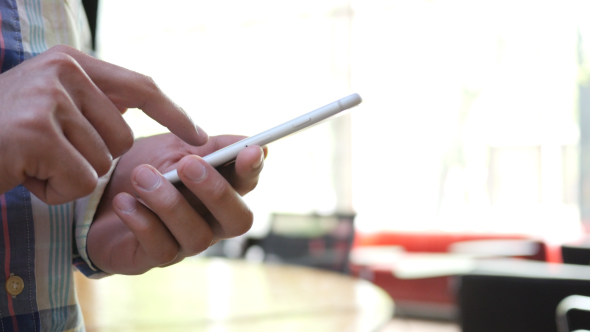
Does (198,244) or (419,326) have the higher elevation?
(198,244)

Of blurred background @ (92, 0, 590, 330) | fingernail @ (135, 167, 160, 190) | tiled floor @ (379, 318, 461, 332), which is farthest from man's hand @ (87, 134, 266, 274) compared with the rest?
blurred background @ (92, 0, 590, 330)

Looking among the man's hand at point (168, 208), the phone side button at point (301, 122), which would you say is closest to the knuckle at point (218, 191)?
the man's hand at point (168, 208)

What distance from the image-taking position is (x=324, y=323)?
103cm

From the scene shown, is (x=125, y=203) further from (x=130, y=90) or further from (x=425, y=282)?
(x=425, y=282)

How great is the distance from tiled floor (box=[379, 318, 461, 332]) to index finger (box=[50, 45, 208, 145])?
3.21 meters

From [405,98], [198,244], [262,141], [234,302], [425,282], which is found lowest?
[425,282]

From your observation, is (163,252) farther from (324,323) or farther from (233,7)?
(233,7)

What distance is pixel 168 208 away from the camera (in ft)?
1.59

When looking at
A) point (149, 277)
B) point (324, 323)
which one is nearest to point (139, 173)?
point (324, 323)

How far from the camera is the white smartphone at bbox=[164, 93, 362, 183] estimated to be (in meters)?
0.51

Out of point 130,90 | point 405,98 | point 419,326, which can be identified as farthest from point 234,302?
point 405,98

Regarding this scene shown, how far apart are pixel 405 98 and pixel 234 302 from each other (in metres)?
3.69

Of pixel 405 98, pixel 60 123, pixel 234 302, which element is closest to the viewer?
pixel 60 123

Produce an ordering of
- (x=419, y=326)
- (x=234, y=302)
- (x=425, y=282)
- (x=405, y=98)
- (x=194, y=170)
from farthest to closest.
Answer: (x=405, y=98) < (x=425, y=282) < (x=419, y=326) < (x=234, y=302) < (x=194, y=170)
